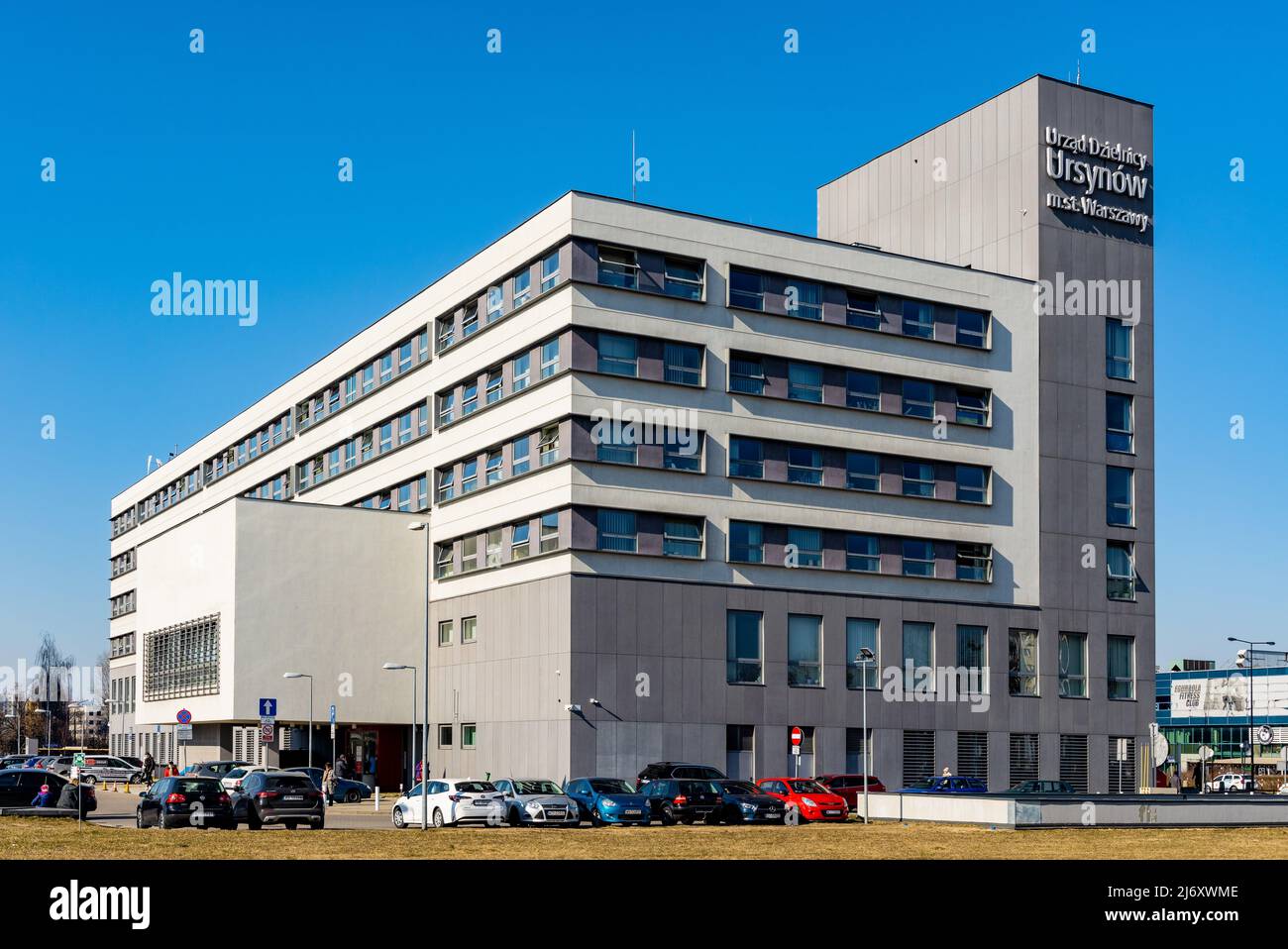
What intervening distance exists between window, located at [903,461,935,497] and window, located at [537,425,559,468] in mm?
15262

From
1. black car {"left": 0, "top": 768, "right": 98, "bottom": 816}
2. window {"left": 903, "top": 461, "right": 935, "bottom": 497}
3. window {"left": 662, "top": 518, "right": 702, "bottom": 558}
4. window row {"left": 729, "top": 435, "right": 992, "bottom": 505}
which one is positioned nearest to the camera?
black car {"left": 0, "top": 768, "right": 98, "bottom": 816}

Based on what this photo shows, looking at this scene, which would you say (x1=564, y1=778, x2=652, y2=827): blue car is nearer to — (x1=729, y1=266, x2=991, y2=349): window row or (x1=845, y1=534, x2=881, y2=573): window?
(x1=845, y1=534, x2=881, y2=573): window

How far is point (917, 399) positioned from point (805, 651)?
1182 centimetres

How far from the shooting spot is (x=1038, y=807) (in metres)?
39.5

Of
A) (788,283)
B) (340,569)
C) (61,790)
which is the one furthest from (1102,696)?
(61,790)

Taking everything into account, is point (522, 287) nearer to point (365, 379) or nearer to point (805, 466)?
point (805, 466)

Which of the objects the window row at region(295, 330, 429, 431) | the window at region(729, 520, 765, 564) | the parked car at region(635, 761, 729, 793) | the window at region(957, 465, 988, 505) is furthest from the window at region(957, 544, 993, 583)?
the window row at region(295, 330, 429, 431)

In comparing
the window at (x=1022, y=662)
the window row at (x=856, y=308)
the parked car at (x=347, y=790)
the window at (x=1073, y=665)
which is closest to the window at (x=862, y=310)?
the window row at (x=856, y=308)

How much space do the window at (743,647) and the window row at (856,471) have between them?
5.51 meters

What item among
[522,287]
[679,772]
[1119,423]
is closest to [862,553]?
[1119,423]

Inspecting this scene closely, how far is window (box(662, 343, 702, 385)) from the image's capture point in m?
58.8

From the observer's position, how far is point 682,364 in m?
59.2
